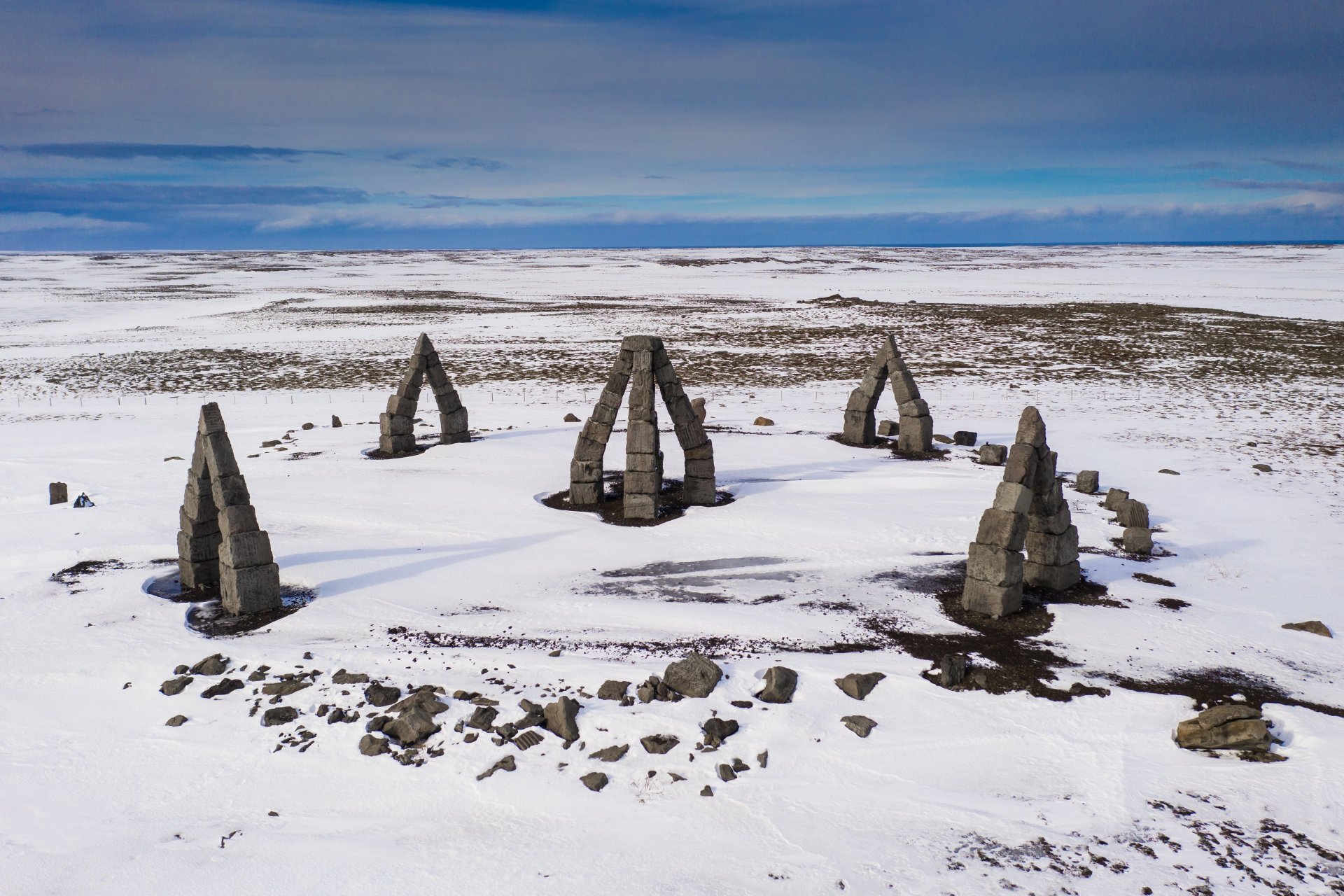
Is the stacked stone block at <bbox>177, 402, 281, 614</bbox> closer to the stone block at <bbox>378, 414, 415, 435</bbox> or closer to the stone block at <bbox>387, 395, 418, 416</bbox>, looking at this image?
the stone block at <bbox>378, 414, 415, 435</bbox>

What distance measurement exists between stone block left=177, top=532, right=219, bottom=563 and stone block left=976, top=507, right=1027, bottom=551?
11.2 meters

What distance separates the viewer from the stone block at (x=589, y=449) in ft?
59.1

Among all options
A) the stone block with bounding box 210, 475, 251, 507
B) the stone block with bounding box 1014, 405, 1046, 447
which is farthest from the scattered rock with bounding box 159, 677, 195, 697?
the stone block with bounding box 1014, 405, 1046, 447

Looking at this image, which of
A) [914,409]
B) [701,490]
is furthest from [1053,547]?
[914,409]

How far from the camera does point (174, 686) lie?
1052cm

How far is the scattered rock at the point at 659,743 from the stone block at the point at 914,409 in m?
14.7

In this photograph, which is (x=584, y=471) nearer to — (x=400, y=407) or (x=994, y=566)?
(x=400, y=407)

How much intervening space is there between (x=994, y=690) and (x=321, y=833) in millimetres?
7320

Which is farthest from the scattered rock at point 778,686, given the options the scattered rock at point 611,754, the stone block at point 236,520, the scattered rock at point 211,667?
the stone block at point 236,520

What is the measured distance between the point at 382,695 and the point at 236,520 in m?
4.13

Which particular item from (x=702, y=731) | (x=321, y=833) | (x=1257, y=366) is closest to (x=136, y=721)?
(x=321, y=833)

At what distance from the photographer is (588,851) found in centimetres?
803

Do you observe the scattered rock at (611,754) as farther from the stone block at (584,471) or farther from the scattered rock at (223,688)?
the stone block at (584,471)

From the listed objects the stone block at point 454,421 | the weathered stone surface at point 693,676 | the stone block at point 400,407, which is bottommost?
the weathered stone surface at point 693,676
